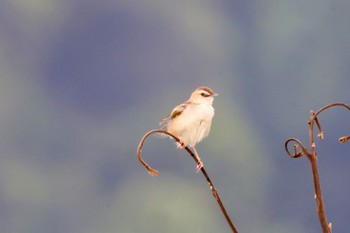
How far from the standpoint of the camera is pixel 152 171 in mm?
589

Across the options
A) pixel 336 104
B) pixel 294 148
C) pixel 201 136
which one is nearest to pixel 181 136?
pixel 201 136

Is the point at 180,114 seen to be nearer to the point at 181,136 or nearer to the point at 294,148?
the point at 181,136

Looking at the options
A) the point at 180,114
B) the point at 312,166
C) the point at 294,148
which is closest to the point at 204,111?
the point at 180,114

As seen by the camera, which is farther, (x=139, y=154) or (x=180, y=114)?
(x=180, y=114)

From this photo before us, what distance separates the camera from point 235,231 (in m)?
0.55

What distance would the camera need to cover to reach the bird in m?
0.98

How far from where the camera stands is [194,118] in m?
1.02

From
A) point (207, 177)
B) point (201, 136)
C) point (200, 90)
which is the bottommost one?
point (207, 177)

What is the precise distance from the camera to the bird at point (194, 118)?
0.98m

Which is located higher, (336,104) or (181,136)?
(181,136)

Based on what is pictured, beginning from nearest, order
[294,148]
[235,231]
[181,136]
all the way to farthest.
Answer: [235,231]
[294,148]
[181,136]

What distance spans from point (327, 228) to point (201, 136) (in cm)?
46

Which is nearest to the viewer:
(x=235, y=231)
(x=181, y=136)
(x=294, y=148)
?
(x=235, y=231)

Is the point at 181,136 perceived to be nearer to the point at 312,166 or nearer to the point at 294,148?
the point at 294,148
